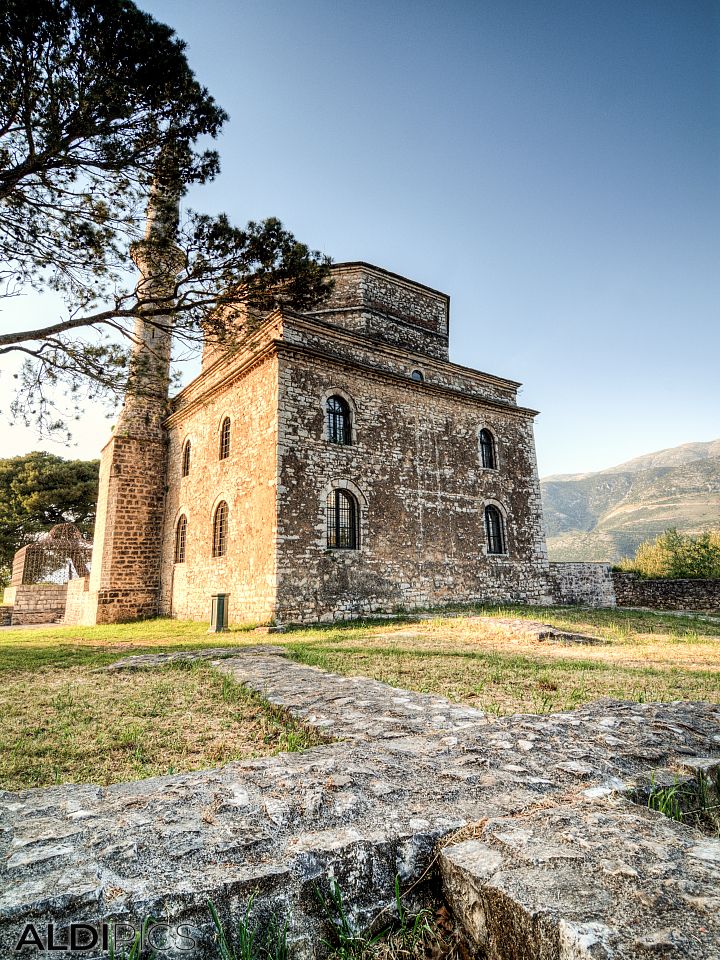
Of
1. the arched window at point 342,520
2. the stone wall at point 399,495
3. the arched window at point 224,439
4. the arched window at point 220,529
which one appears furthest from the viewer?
the arched window at point 224,439

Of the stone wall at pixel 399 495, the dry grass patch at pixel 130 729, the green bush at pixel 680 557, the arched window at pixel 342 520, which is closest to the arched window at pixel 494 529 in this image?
the stone wall at pixel 399 495

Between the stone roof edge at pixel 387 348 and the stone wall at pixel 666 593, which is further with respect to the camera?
the stone wall at pixel 666 593

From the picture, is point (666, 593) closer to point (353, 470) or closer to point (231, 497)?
point (353, 470)

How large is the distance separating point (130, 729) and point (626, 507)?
5580 inches

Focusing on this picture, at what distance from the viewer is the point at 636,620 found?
1341 cm

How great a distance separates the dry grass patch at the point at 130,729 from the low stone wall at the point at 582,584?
1517cm

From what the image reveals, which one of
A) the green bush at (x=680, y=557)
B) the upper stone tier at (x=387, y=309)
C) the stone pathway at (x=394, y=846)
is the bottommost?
the stone pathway at (x=394, y=846)

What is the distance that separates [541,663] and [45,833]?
6.18m

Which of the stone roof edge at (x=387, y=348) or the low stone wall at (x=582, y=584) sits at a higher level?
the stone roof edge at (x=387, y=348)

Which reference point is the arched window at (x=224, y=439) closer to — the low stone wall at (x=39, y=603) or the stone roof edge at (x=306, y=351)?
the stone roof edge at (x=306, y=351)

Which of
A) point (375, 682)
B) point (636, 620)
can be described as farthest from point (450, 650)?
Result: point (636, 620)

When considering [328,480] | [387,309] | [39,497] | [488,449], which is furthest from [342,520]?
[39,497]

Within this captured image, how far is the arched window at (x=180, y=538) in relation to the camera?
54.4ft

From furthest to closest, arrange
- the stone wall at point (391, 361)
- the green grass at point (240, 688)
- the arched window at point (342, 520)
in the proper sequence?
the stone wall at point (391, 361) → the arched window at point (342, 520) → the green grass at point (240, 688)
